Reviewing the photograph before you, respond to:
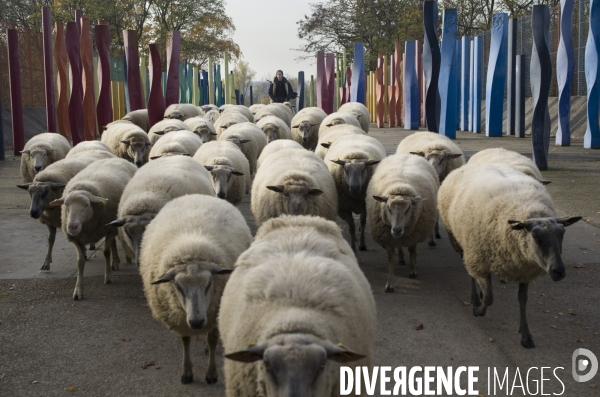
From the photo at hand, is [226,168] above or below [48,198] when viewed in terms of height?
above

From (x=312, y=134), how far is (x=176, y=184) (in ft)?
26.5

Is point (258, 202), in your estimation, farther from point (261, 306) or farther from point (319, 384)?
point (319, 384)

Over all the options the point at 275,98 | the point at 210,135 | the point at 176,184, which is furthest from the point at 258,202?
the point at 275,98

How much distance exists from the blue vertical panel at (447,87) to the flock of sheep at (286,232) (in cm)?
976

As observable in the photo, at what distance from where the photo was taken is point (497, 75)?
19375 millimetres

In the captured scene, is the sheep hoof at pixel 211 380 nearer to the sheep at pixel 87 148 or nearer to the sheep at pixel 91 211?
the sheep at pixel 91 211

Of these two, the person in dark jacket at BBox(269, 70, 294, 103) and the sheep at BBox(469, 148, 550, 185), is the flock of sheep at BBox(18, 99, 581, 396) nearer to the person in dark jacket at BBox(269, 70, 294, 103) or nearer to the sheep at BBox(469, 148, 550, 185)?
the sheep at BBox(469, 148, 550, 185)

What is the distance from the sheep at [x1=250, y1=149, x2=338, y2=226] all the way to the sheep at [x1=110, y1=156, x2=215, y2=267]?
1.98ft

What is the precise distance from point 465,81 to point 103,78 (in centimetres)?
1242

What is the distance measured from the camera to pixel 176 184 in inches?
245

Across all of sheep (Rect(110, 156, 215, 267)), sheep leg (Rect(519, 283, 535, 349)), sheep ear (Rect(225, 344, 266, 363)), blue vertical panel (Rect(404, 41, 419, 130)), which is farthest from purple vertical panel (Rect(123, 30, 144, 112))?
sheep ear (Rect(225, 344, 266, 363))

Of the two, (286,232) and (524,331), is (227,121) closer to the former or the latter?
(524,331)

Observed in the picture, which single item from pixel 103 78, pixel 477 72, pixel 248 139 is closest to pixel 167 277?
pixel 248 139

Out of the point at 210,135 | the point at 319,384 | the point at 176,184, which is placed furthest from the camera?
the point at 210,135
